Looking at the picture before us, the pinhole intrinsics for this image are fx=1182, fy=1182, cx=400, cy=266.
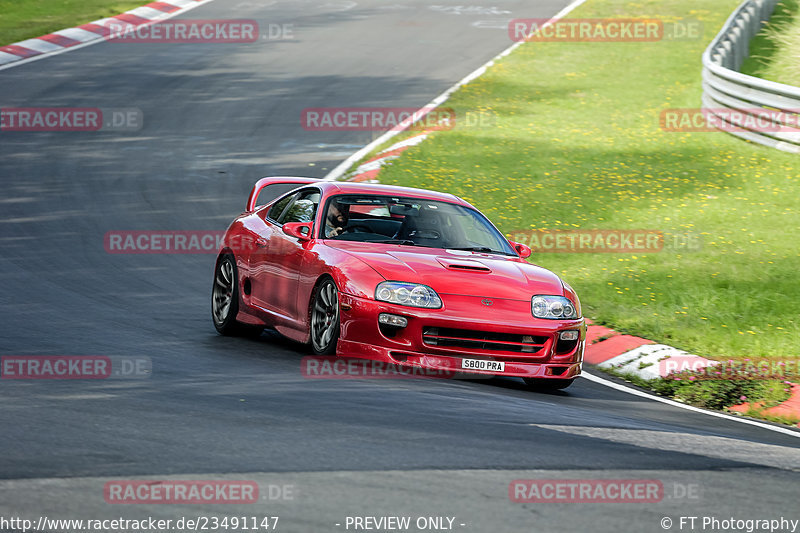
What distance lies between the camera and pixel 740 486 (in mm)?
5504

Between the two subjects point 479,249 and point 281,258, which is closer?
point 479,249

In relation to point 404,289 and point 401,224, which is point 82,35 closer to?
point 401,224

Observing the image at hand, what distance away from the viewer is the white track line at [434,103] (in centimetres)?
1834

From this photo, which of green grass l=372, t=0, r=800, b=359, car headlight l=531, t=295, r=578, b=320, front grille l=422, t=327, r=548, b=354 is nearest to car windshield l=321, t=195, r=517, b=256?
car headlight l=531, t=295, r=578, b=320

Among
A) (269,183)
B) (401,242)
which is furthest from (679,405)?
(269,183)

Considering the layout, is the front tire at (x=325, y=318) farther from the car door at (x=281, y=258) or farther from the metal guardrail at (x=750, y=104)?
the metal guardrail at (x=750, y=104)

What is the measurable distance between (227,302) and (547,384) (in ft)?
10.5

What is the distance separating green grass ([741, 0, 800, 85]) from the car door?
13.9 meters

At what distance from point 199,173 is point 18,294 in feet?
23.6

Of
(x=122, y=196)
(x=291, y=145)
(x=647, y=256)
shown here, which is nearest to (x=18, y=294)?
(x=122, y=196)

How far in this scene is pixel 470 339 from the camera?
27.4 ft

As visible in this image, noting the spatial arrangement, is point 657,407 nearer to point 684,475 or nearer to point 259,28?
point 684,475

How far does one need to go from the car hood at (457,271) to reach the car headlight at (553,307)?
58 mm

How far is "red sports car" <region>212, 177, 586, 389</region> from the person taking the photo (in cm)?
831
